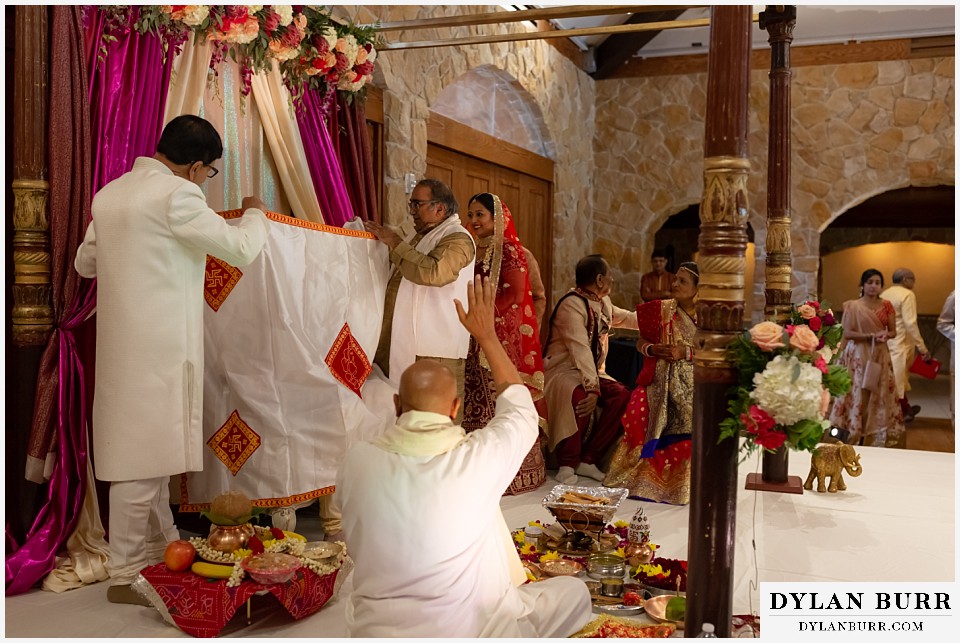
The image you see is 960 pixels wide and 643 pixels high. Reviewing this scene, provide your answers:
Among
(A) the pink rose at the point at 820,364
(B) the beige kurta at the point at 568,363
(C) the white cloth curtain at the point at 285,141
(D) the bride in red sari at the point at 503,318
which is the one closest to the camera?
(A) the pink rose at the point at 820,364

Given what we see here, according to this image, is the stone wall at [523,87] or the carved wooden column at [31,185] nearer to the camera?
the carved wooden column at [31,185]

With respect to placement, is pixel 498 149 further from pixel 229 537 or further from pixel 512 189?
pixel 229 537

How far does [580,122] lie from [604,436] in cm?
569

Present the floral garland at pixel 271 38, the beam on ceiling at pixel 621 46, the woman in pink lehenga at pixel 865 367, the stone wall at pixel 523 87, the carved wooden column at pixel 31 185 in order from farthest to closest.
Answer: the beam on ceiling at pixel 621 46, the woman in pink lehenga at pixel 865 367, the stone wall at pixel 523 87, the floral garland at pixel 271 38, the carved wooden column at pixel 31 185

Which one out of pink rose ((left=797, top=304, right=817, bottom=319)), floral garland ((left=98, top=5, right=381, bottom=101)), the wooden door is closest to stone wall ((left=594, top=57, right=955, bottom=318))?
the wooden door

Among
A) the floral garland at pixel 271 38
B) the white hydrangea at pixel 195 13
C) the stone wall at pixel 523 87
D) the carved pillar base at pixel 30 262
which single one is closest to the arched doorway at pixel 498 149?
the stone wall at pixel 523 87

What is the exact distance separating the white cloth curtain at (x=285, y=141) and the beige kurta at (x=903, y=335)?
6.26m

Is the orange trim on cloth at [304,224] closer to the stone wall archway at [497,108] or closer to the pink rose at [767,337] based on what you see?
the pink rose at [767,337]

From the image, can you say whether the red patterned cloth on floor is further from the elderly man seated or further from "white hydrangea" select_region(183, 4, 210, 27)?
"white hydrangea" select_region(183, 4, 210, 27)

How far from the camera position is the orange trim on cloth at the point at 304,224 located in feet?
12.7

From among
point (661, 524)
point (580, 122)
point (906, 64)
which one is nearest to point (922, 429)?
point (906, 64)

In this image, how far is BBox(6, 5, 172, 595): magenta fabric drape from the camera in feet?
11.4

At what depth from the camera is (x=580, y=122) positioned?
34.2 ft

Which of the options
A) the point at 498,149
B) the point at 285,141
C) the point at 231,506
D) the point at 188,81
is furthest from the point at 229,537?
the point at 498,149
